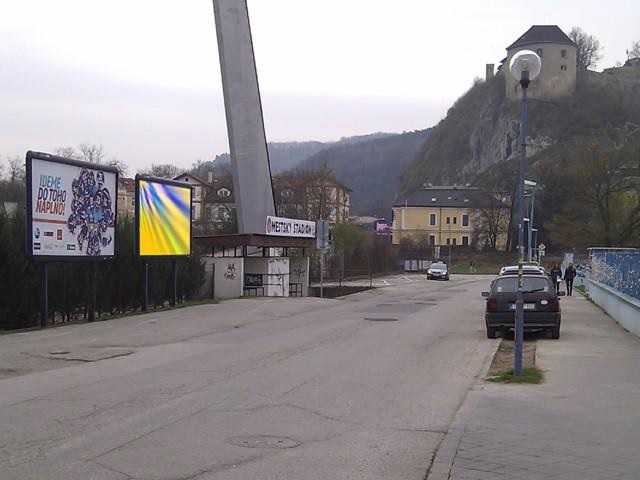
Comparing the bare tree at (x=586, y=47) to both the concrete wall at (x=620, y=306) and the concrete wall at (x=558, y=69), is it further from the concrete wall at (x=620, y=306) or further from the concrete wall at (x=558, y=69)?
the concrete wall at (x=620, y=306)

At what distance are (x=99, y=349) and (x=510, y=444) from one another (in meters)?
10.6

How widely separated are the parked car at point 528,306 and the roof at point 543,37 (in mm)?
130138

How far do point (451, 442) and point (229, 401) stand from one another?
3369 millimetres

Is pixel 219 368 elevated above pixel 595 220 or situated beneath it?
situated beneath

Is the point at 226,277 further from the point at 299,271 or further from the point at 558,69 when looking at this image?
the point at 558,69

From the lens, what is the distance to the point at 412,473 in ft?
22.9

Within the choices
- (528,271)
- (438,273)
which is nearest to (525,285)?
(528,271)

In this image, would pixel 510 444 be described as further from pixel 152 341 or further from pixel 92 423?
pixel 152 341

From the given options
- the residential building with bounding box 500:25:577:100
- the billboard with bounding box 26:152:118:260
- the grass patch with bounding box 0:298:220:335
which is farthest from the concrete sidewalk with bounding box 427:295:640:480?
the residential building with bounding box 500:25:577:100

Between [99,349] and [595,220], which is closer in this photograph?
[99,349]

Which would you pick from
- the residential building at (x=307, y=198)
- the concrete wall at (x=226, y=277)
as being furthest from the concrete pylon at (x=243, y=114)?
the residential building at (x=307, y=198)

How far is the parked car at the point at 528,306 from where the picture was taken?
1892 cm

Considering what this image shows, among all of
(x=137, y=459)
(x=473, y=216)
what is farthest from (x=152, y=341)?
(x=473, y=216)

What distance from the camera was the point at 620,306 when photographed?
75.6 feet
